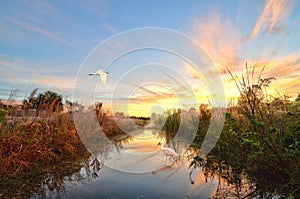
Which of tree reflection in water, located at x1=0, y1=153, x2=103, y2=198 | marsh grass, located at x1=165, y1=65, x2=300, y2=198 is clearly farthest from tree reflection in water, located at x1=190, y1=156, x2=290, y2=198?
tree reflection in water, located at x1=0, y1=153, x2=103, y2=198

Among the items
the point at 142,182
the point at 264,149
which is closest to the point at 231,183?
the point at 264,149

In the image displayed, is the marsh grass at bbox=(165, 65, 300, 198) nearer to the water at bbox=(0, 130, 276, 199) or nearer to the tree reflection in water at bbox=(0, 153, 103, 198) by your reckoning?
the water at bbox=(0, 130, 276, 199)

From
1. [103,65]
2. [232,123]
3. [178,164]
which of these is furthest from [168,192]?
[103,65]

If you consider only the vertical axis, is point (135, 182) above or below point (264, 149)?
below

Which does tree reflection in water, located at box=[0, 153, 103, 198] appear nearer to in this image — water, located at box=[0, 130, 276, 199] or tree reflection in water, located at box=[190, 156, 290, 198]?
water, located at box=[0, 130, 276, 199]

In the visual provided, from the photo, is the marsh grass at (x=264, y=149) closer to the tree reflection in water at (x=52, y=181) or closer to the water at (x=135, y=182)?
the water at (x=135, y=182)

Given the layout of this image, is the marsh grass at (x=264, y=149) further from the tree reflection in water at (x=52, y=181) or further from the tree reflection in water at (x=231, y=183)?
the tree reflection in water at (x=52, y=181)

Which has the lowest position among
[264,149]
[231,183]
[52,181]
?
[52,181]

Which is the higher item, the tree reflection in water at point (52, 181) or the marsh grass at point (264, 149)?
the marsh grass at point (264, 149)

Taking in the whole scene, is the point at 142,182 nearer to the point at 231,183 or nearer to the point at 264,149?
the point at 231,183

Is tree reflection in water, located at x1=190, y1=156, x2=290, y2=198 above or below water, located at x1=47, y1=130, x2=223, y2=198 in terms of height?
above

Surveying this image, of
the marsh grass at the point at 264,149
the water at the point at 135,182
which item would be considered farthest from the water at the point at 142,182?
the marsh grass at the point at 264,149

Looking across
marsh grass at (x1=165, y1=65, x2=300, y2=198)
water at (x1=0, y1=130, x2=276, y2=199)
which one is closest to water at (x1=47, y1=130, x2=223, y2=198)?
water at (x1=0, y1=130, x2=276, y2=199)

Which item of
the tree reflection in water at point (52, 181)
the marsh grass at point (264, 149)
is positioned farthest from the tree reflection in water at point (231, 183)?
the tree reflection in water at point (52, 181)
